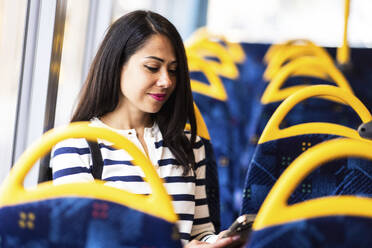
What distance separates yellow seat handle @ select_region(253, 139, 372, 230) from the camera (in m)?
0.70

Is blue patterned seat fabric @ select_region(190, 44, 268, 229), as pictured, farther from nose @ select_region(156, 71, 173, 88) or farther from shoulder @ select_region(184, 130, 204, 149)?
nose @ select_region(156, 71, 173, 88)

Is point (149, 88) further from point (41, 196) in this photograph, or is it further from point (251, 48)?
Answer: point (251, 48)

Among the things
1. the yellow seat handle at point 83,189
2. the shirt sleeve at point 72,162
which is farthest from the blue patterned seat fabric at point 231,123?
the yellow seat handle at point 83,189

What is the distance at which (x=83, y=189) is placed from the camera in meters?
0.79

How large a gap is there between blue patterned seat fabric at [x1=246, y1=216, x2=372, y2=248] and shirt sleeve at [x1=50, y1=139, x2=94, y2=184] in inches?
25.7

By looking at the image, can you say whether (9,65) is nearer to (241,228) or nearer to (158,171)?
(158,171)

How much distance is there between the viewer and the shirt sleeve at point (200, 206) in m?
1.44

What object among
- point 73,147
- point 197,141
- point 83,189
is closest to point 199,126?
point 197,141

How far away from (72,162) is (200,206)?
1.38ft

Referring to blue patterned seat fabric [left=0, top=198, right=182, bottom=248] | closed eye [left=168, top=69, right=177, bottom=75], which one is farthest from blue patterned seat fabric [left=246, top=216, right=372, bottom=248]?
closed eye [left=168, top=69, right=177, bottom=75]

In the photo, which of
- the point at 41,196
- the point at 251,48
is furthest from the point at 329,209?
the point at 251,48

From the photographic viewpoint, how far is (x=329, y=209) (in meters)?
0.70

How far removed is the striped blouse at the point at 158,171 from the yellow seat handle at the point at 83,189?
397mm

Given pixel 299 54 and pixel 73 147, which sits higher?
pixel 299 54
